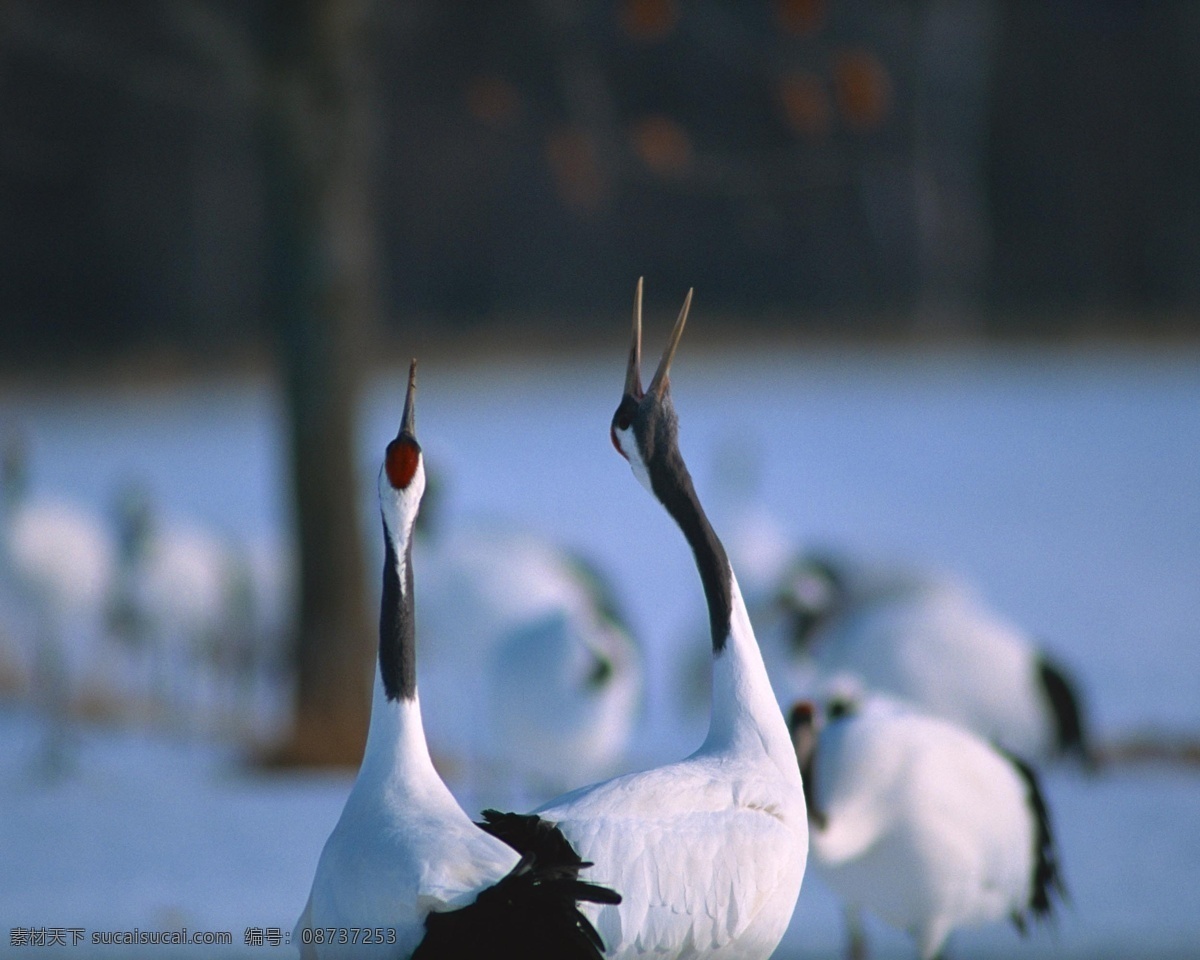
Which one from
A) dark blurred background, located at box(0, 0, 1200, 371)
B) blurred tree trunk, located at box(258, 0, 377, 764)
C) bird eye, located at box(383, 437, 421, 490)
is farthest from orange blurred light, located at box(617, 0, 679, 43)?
dark blurred background, located at box(0, 0, 1200, 371)

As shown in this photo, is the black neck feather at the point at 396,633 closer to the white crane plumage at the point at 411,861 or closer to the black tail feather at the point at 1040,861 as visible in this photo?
the white crane plumage at the point at 411,861

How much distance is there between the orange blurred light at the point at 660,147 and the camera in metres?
5.62

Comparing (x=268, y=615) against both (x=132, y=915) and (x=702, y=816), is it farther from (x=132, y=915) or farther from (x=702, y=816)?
(x=702, y=816)

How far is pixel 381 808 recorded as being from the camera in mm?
2594

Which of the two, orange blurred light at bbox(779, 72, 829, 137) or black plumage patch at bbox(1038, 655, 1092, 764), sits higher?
orange blurred light at bbox(779, 72, 829, 137)

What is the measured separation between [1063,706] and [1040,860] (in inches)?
53.7

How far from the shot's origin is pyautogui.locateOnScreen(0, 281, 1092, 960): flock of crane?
8.05ft

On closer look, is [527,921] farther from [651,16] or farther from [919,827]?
[651,16]

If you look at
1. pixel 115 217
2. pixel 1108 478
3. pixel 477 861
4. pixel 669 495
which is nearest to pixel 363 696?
pixel 669 495

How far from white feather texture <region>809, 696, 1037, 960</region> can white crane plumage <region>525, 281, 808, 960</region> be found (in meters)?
0.55

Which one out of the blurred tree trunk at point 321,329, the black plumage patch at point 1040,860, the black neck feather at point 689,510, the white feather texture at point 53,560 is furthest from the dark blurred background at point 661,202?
the black neck feather at point 689,510

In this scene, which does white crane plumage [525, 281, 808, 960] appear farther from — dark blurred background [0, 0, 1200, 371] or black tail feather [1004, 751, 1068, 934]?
dark blurred background [0, 0, 1200, 371]

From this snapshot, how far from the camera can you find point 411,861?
7.89 ft

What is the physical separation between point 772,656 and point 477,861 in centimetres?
327
